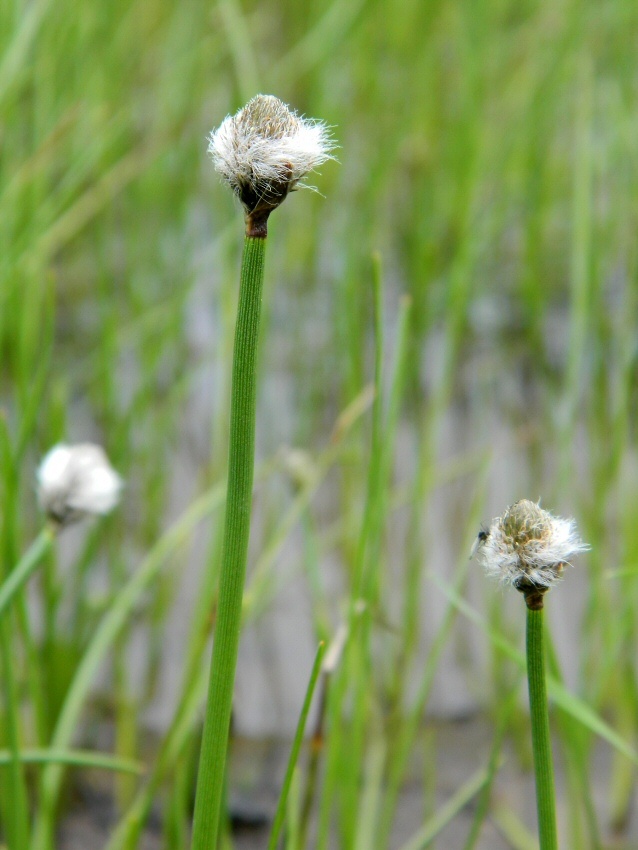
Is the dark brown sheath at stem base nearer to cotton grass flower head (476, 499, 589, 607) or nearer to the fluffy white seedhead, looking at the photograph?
cotton grass flower head (476, 499, 589, 607)

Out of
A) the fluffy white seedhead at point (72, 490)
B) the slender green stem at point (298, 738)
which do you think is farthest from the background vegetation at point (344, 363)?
the slender green stem at point (298, 738)

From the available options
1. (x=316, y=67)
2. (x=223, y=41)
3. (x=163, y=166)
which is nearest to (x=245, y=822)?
(x=316, y=67)

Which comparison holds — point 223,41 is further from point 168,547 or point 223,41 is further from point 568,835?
point 568,835

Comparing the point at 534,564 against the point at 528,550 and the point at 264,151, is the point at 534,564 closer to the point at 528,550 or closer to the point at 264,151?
the point at 528,550

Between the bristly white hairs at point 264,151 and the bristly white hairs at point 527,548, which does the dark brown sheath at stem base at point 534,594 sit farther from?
the bristly white hairs at point 264,151

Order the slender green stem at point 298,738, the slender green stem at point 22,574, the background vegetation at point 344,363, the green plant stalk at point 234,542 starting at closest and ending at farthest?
1. the green plant stalk at point 234,542
2. the slender green stem at point 298,738
3. the slender green stem at point 22,574
4. the background vegetation at point 344,363

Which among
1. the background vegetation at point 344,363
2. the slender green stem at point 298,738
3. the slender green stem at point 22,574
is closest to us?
the slender green stem at point 298,738

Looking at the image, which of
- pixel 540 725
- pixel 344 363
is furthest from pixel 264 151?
pixel 344 363
